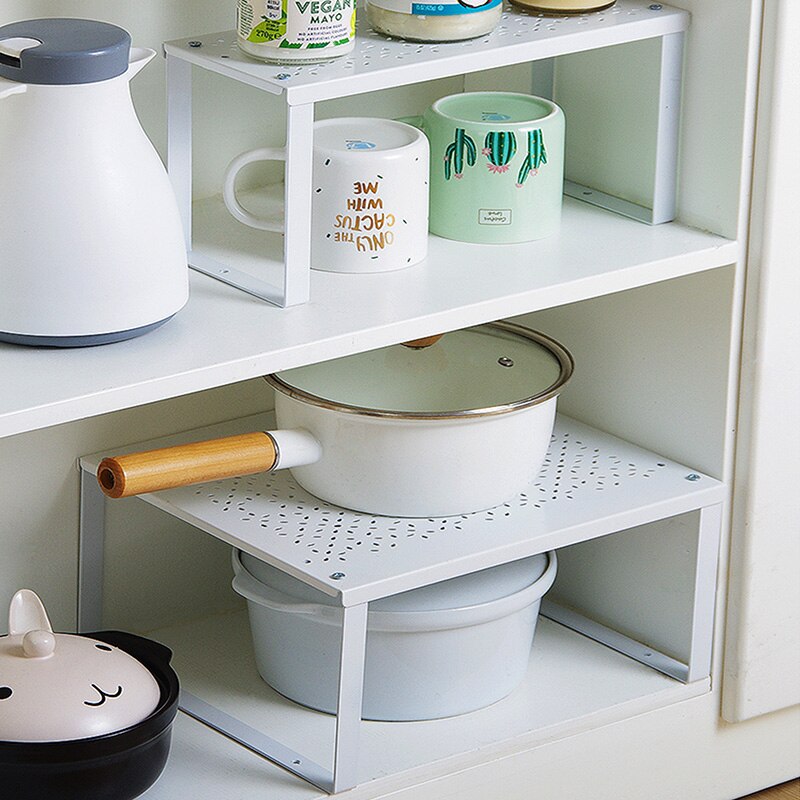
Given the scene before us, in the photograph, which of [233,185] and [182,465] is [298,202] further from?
[182,465]

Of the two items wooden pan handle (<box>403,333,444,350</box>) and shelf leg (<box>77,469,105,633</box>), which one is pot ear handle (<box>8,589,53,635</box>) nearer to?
shelf leg (<box>77,469,105,633</box>)

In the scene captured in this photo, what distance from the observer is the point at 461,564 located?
3.97 feet

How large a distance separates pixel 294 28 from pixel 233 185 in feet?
0.43

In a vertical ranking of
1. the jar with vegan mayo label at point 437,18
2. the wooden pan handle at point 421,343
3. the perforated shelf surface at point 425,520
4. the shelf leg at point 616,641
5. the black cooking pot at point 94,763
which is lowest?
the shelf leg at point 616,641

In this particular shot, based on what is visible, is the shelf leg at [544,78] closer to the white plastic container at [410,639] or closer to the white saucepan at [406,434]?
the white saucepan at [406,434]

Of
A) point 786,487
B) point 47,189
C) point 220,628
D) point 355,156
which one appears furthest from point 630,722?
point 47,189

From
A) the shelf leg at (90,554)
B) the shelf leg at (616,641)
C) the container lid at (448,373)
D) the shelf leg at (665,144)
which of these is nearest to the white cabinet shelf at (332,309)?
the shelf leg at (665,144)

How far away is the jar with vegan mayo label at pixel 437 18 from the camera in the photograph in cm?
113

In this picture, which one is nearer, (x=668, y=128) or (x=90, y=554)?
(x=668, y=128)

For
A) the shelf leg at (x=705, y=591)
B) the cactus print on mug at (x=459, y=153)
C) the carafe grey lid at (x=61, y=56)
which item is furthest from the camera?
the shelf leg at (x=705, y=591)

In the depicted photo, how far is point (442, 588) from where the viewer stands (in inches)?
51.6

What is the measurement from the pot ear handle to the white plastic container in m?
0.15

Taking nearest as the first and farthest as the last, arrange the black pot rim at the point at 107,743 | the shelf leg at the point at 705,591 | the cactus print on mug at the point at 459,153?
the black pot rim at the point at 107,743
the cactus print on mug at the point at 459,153
the shelf leg at the point at 705,591

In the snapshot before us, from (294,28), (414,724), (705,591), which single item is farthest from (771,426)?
(294,28)
